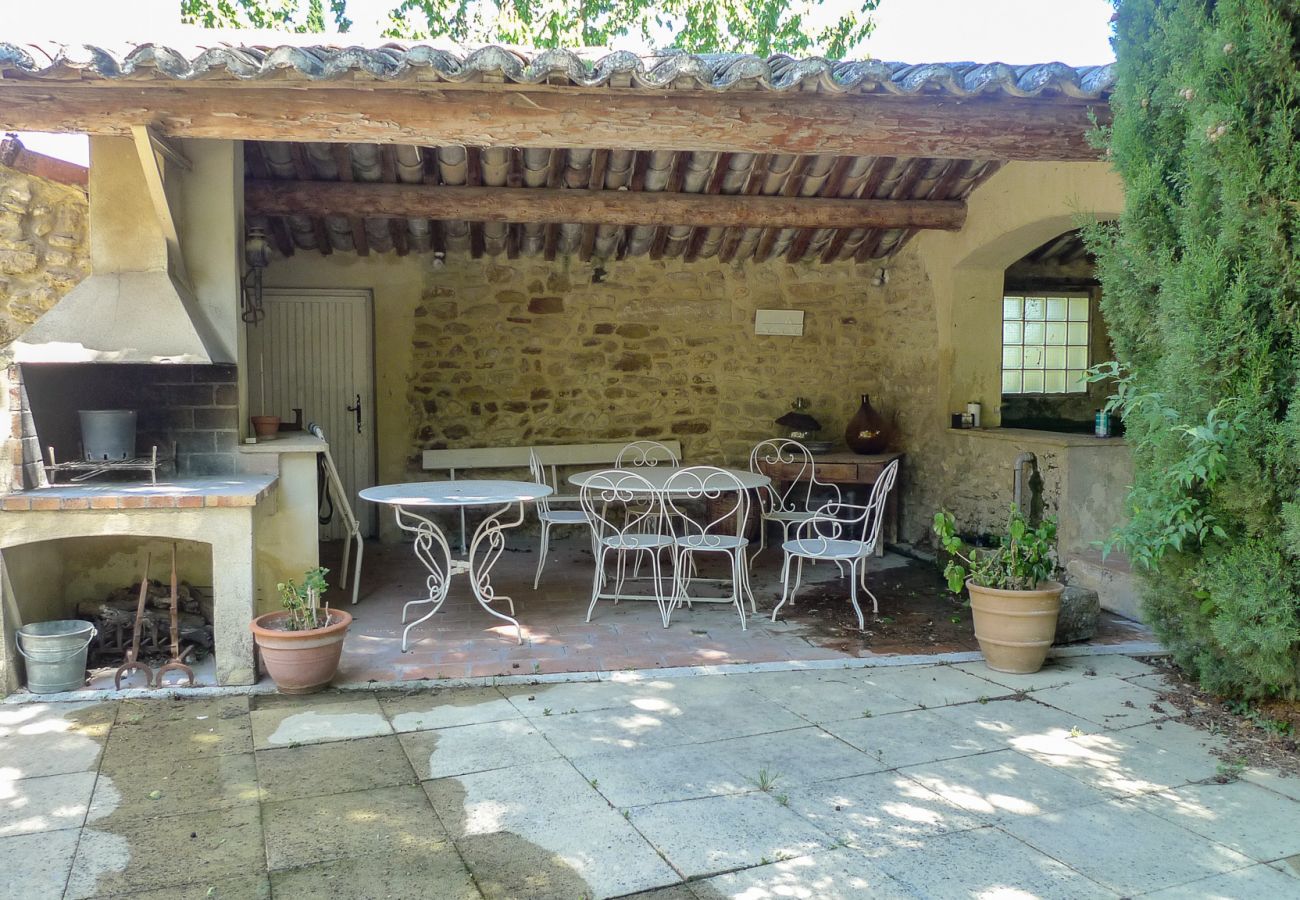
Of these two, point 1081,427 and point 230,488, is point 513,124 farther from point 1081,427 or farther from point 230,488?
point 1081,427

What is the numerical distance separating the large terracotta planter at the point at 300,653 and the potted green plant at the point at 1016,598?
8.42ft

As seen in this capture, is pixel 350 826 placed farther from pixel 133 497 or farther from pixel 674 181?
pixel 674 181

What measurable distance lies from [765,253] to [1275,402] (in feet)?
15.7

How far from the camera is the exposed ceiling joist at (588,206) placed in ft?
19.6

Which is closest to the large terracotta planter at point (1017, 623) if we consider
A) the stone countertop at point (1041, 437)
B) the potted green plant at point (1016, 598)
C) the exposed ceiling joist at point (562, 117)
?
the potted green plant at point (1016, 598)

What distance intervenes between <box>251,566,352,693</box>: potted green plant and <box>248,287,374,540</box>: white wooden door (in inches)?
139

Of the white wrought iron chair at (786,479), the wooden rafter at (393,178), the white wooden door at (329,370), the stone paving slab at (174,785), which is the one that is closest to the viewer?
the stone paving slab at (174,785)

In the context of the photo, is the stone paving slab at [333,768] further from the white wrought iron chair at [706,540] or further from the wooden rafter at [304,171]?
the wooden rafter at [304,171]

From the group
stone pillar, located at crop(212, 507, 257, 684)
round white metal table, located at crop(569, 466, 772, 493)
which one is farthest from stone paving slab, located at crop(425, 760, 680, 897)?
round white metal table, located at crop(569, 466, 772, 493)

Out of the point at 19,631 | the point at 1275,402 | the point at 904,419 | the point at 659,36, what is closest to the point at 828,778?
the point at 1275,402

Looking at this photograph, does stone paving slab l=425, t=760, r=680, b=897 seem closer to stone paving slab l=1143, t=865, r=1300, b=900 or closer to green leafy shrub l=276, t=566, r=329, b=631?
green leafy shrub l=276, t=566, r=329, b=631

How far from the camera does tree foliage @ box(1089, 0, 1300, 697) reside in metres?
3.22

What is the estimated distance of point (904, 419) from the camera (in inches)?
305

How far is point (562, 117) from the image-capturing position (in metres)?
4.06
